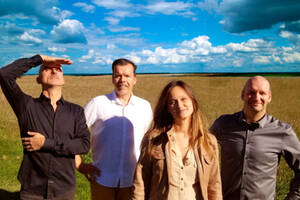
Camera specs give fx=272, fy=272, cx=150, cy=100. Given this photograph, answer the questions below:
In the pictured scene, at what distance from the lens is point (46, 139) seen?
322 centimetres

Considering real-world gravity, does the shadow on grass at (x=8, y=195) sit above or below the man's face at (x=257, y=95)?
below

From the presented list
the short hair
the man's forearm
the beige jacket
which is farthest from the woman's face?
the man's forearm

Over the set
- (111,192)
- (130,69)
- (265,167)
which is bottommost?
(111,192)

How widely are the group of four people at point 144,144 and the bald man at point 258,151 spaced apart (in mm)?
12

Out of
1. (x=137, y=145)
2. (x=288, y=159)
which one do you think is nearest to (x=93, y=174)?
(x=137, y=145)

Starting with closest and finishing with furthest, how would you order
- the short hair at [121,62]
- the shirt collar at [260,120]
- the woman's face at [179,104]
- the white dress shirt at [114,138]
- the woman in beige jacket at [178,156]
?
1. the woman in beige jacket at [178,156]
2. the woman's face at [179,104]
3. the shirt collar at [260,120]
4. the white dress shirt at [114,138]
5. the short hair at [121,62]

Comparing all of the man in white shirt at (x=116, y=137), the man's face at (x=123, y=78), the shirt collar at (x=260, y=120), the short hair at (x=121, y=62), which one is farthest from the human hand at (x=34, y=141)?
the shirt collar at (x=260, y=120)

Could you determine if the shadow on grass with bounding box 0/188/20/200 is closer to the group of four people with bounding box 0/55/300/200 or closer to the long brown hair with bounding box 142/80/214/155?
the group of four people with bounding box 0/55/300/200

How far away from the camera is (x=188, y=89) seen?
320 cm

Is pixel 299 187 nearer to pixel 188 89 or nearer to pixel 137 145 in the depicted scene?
pixel 188 89

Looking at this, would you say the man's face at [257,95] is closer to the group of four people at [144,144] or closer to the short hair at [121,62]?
the group of four people at [144,144]

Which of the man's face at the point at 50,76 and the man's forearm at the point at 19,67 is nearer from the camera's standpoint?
the man's forearm at the point at 19,67

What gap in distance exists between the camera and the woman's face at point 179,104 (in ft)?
10.2

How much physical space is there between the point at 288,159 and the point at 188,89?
168 centimetres
